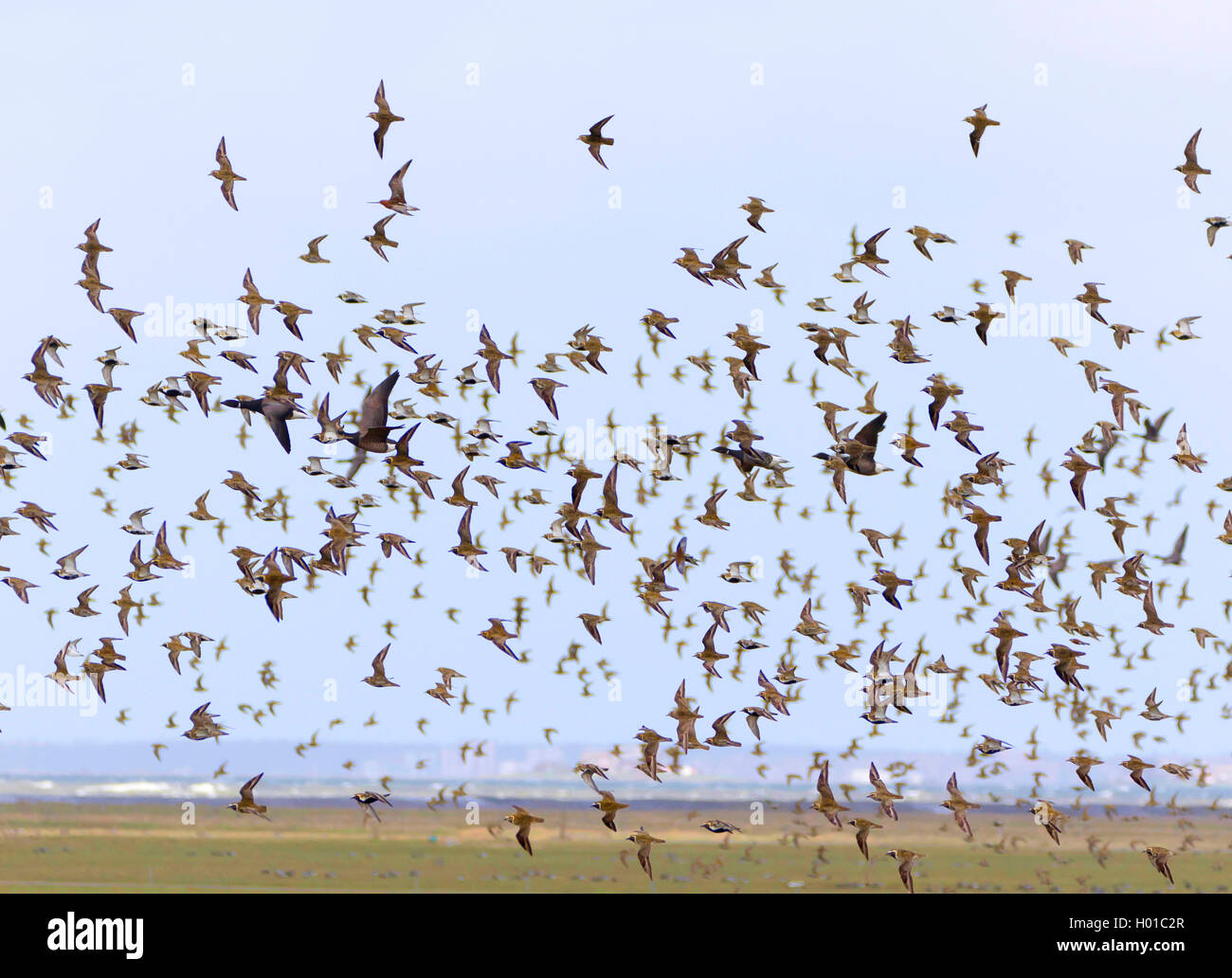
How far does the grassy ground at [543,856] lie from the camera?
266 feet

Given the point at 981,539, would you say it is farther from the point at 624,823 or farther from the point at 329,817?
the point at 329,817

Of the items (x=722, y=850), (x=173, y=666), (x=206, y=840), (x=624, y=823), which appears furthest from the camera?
(x=624, y=823)

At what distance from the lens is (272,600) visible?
40969 millimetres

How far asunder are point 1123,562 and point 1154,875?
56.4 m

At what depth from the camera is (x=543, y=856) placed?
101 m

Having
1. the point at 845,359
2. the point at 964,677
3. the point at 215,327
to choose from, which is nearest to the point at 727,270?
the point at 845,359

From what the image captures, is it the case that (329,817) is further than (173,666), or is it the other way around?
(329,817)

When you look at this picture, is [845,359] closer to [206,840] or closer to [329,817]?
[206,840]

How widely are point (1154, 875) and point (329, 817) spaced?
8035cm

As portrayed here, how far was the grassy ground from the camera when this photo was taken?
81.0 meters
